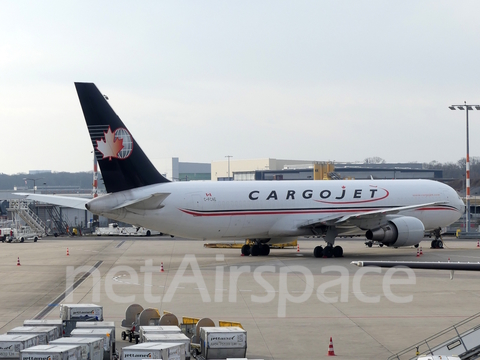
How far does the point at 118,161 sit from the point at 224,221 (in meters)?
7.42

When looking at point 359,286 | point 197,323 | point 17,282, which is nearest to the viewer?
point 197,323

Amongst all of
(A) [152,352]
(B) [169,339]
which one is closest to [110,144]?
(B) [169,339]

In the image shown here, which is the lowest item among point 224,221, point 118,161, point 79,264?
point 79,264

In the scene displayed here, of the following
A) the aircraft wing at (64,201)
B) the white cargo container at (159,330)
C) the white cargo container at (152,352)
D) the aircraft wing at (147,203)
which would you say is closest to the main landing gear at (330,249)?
the aircraft wing at (147,203)

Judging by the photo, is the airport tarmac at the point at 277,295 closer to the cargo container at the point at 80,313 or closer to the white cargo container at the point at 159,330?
the cargo container at the point at 80,313

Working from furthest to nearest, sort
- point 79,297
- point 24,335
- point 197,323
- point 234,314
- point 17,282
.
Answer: point 17,282
point 79,297
point 234,314
point 197,323
point 24,335

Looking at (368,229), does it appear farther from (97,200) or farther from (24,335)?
(24,335)

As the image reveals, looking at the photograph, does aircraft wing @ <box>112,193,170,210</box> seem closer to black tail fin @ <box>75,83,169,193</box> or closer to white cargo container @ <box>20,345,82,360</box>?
black tail fin @ <box>75,83,169,193</box>

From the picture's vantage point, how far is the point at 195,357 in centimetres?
1758

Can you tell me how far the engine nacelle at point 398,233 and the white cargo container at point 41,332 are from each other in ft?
85.6

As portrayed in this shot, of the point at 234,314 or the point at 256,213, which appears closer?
the point at 234,314

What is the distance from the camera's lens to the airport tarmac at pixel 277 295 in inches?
774

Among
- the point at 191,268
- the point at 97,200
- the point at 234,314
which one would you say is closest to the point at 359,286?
the point at 234,314

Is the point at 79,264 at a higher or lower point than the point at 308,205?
lower
